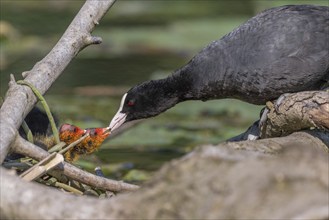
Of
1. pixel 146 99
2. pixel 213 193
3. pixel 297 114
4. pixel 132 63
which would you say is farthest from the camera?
pixel 132 63

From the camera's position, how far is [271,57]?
5219 millimetres

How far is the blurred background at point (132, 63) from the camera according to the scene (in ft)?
23.6

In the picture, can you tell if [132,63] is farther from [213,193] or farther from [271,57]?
[213,193]

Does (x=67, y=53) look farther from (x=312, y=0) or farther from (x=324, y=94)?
(x=312, y=0)

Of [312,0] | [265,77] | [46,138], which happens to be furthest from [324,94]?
[312,0]

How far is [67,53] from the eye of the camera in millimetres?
4762

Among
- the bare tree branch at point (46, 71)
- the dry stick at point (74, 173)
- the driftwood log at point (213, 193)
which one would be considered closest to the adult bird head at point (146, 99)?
the bare tree branch at point (46, 71)

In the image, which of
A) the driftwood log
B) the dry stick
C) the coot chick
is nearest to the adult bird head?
the coot chick

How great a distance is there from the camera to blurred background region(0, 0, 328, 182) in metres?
7.18

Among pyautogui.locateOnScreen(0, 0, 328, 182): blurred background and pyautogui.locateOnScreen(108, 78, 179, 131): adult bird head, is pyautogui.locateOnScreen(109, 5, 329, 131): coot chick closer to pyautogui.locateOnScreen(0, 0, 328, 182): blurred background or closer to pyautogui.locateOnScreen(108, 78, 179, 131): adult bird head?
pyautogui.locateOnScreen(108, 78, 179, 131): adult bird head

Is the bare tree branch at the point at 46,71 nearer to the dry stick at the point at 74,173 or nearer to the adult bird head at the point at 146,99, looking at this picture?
the dry stick at the point at 74,173

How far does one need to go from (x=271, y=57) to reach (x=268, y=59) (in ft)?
0.08

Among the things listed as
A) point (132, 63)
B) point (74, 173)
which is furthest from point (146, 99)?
point (132, 63)

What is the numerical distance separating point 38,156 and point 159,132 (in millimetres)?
3696
